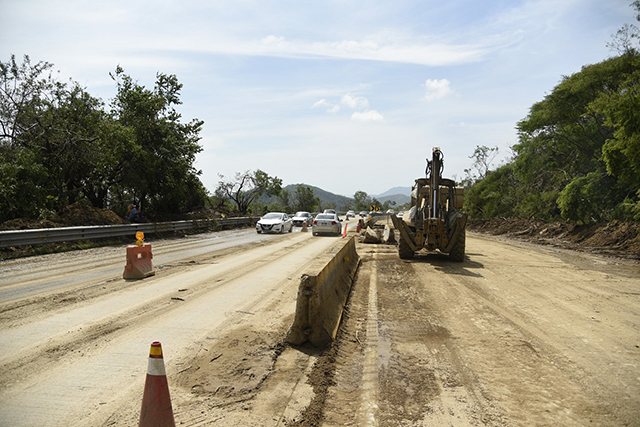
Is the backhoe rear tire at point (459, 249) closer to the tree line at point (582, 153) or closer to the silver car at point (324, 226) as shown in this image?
the tree line at point (582, 153)

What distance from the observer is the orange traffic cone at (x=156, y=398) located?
3.01 meters

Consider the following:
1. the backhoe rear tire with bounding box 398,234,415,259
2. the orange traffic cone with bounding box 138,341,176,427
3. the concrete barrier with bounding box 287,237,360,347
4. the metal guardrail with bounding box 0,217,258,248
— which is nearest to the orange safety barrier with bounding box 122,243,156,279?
the concrete barrier with bounding box 287,237,360,347

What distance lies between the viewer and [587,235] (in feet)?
73.6

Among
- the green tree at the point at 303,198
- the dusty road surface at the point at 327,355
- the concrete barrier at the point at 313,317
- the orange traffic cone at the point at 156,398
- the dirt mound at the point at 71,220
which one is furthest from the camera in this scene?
the green tree at the point at 303,198

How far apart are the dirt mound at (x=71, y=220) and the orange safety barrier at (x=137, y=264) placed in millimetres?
9151

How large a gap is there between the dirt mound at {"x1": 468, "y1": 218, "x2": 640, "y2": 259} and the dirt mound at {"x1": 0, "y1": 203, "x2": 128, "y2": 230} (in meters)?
23.1

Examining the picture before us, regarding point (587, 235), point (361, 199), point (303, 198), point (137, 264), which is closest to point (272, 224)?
point (137, 264)

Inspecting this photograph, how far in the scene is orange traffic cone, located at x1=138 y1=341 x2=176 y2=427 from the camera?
301 centimetres

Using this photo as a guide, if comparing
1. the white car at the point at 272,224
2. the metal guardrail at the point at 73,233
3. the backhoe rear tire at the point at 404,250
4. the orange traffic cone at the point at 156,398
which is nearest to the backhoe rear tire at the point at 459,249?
the backhoe rear tire at the point at 404,250

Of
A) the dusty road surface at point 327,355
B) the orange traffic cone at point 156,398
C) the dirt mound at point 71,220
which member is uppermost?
the dirt mound at point 71,220

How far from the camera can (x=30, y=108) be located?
2086 centimetres

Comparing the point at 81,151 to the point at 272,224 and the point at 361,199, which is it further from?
the point at 361,199

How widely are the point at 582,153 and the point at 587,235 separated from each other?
10059mm

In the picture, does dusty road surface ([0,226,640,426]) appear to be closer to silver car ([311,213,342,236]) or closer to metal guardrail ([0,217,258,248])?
metal guardrail ([0,217,258,248])
